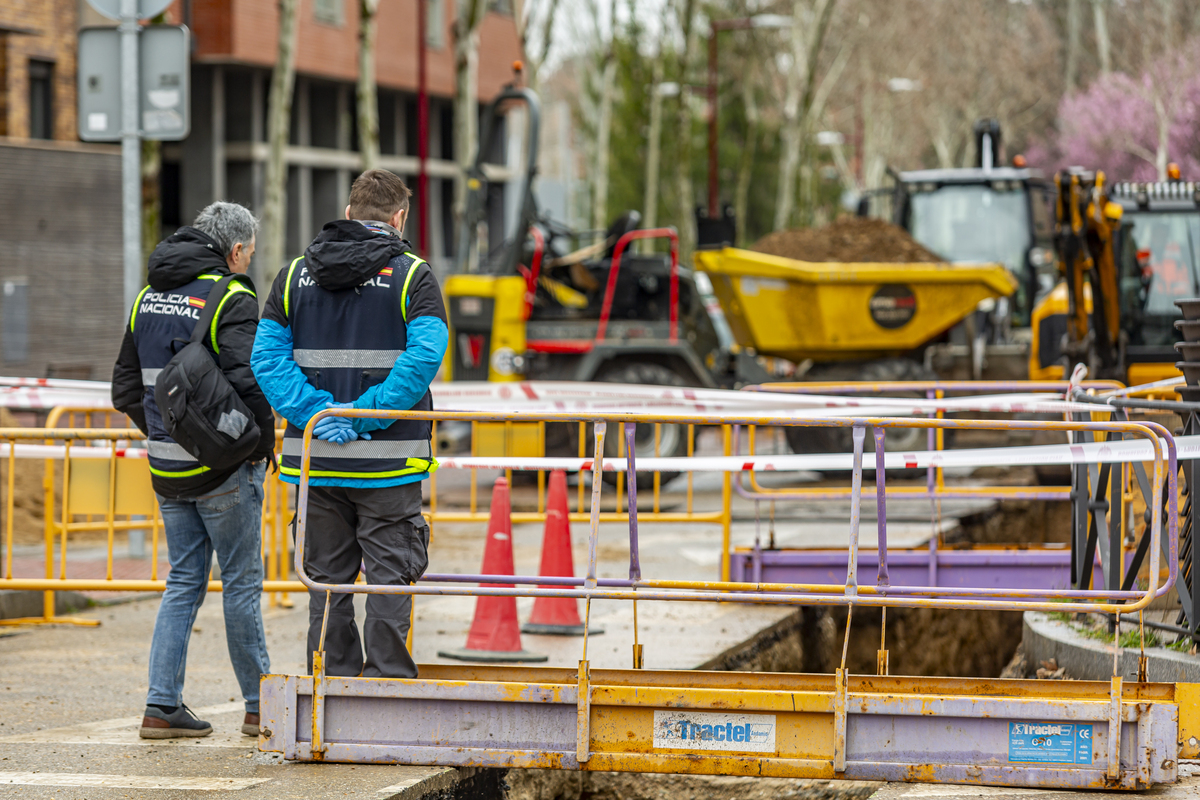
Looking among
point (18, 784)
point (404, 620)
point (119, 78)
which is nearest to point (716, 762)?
point (404, 620)

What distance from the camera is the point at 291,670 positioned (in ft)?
22.6

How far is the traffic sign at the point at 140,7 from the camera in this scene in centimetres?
896

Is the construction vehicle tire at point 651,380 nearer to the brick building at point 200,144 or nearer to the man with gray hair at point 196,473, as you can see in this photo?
the brick building at point 200,144

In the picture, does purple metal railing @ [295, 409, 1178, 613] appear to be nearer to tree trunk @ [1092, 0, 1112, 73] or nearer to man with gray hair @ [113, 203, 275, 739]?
man with gray hair @ [113, 203, 275, 739]

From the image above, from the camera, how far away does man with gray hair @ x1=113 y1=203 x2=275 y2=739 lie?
219 inches

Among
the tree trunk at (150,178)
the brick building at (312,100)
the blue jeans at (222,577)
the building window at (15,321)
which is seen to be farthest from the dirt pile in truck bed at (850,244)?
the brick building at (312,100)

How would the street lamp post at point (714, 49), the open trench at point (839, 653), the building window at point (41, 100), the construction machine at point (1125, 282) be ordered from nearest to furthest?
the open trench at point (839, 653) < the construction machine at point (1125, 282) < the building window at point (41, 100) < the street lamp post at point (714, 49)

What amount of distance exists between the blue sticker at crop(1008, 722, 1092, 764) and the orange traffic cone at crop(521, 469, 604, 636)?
10.7ft

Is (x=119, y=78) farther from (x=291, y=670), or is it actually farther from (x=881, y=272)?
(x=881, y=272)

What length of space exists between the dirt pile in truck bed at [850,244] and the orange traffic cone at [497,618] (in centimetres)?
805

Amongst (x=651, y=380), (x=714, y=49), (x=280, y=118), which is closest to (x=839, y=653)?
(x=651, y=380)

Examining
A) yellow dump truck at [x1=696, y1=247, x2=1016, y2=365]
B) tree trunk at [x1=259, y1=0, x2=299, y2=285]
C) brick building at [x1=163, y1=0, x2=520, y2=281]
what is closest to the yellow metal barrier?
yellow dump truck at [x1=696, y1=247, x2=1016, y2=365]

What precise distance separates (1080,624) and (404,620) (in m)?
3.37

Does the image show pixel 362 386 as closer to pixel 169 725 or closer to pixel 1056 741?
pixel 169 725
